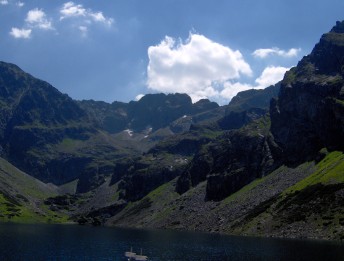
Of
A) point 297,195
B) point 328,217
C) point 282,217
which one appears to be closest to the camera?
point 328,217

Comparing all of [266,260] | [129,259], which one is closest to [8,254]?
[129,259]

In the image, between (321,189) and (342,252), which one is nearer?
(342,252)

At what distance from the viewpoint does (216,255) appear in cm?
10738

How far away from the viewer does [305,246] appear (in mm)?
117625

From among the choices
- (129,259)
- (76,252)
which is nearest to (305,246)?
(129,259)

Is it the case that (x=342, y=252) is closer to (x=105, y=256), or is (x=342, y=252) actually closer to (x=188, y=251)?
(x=188, y=251)

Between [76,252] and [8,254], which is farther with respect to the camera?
[76,252]

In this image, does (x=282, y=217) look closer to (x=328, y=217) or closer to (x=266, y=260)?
(x=328, y=217)

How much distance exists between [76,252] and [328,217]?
88.1 metres

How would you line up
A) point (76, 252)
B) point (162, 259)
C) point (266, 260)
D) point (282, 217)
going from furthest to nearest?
point (282, 217)
point (76, 252)
point (162, 259)
point (266, 260)

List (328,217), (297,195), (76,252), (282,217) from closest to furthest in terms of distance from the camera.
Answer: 1. (76,252)
2. (328,217)
3. (282,217)
4. (297,195)

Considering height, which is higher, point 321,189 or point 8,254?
point 321,189

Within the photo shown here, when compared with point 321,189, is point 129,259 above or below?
below

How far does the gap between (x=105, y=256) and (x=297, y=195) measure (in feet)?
360
